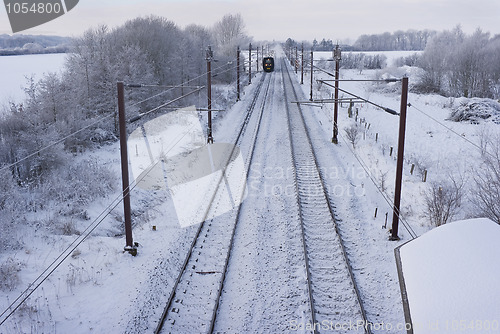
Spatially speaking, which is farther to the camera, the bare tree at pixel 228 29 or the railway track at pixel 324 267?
the bare tree at pixel 228 29

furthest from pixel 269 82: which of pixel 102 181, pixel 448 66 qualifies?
pixel 102 181

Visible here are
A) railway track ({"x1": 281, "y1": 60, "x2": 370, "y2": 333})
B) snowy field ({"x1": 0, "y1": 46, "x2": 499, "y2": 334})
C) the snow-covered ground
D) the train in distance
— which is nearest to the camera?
the snow-covered ground

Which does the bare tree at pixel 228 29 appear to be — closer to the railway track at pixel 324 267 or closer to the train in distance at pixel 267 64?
the train in distance at pixel 267 64

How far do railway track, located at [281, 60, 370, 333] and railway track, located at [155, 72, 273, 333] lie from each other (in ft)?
6.71

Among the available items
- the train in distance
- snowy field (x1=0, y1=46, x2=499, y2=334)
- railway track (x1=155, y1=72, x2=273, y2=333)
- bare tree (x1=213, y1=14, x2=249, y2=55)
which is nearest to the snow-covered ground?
snowy field (x1=0, y1=46, x2=499, y2=334)

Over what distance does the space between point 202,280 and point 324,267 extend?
9.75 ft

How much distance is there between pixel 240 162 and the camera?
19.4 meters

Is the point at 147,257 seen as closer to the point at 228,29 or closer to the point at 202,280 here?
the point at 202,280

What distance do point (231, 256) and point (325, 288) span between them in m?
2.72

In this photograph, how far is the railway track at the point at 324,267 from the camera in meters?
8.27

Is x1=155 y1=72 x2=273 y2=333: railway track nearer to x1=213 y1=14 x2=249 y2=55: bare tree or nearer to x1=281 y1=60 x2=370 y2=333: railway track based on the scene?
x1=281 y1=60 x2=370 y2=333: railway track

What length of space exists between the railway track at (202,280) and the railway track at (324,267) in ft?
6.71

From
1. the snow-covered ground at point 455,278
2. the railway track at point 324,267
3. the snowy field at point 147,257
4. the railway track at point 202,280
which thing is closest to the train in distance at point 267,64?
the snowy field at point 147,257

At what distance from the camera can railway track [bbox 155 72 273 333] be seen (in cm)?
833
